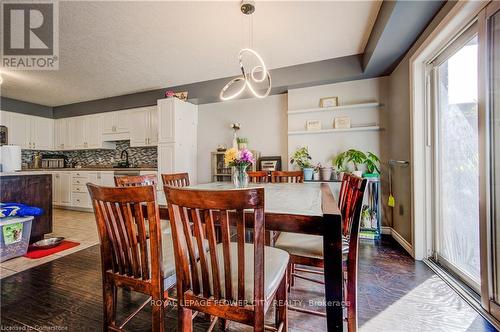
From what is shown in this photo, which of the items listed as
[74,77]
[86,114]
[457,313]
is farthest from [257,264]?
[86,114]

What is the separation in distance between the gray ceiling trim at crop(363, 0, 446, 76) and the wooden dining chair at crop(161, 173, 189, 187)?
247cm

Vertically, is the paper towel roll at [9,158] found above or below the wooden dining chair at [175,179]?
above

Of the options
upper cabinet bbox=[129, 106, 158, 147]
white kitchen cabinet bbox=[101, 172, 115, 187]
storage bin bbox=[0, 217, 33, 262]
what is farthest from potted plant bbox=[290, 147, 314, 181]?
white kitchen cabinet bbox=[101, 172, 115, 187]

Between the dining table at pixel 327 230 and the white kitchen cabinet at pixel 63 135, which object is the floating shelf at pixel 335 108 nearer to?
the dining table at pixel 327 230

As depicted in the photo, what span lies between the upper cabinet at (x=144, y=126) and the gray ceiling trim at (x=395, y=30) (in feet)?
12.7

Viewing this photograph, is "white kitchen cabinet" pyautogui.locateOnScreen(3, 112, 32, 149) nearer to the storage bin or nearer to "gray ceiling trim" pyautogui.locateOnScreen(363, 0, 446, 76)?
the storage bin

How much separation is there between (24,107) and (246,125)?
5.31m

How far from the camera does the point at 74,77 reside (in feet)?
12.2

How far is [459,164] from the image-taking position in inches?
77.4

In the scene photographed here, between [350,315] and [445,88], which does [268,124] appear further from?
[350,315]

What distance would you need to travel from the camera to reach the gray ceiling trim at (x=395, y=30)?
1792 millimetres

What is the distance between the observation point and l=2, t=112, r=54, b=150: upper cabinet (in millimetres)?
4766

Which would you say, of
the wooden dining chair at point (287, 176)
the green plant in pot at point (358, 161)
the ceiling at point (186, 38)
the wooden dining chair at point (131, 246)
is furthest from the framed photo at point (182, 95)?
the wooden dining chair at point (131, 246)

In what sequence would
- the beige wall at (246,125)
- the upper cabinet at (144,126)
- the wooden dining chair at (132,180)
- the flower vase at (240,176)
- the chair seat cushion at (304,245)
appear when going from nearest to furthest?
the chair seat cushion at (304,245), the wooden dining chair at (132,180), the flower vase at (240,176), the beige wall at (246,125), the upper cabinet at (144,126)
